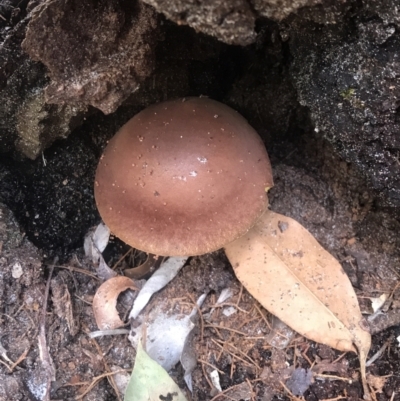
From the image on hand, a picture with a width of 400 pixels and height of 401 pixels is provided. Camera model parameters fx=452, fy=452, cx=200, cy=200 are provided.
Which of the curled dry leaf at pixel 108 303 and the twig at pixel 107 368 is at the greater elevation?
the curled dry leaf at pixel 108 303

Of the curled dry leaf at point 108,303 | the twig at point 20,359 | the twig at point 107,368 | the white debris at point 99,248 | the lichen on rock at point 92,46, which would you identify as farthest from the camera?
the white debris at point 99,248

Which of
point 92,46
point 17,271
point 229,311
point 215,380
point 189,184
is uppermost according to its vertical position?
point 92,46

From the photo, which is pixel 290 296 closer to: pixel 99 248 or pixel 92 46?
pixel 99 248

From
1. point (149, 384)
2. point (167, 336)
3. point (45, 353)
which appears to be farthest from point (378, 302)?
point (45, 353)

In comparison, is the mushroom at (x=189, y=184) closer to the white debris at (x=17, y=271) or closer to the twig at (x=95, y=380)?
the white debris at (x=17, y=271)

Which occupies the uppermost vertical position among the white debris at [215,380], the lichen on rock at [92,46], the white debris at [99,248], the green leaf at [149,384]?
the lichen on rock at [92,46]

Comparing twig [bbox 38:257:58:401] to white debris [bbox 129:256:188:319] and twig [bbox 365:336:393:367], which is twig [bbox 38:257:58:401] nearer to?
white debris [bbox 129:256:188:319]

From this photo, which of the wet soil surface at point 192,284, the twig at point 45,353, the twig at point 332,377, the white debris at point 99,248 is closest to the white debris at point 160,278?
the wet soil surface at point 192,284
